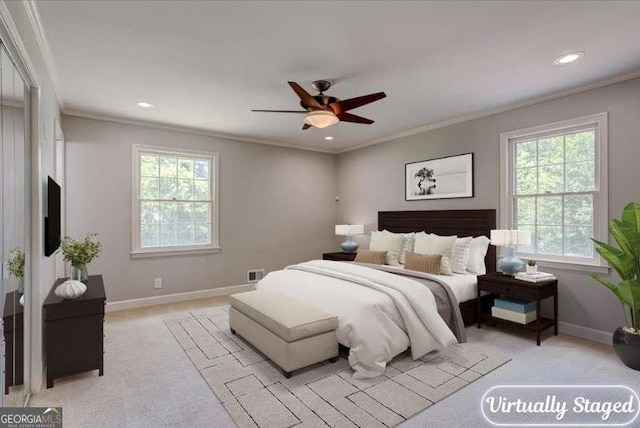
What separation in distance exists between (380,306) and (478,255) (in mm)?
1942

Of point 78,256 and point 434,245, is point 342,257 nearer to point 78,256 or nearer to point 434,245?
point 434,245

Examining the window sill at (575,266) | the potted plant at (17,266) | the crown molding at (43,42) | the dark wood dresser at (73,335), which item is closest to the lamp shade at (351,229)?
the window sill at (575,266)

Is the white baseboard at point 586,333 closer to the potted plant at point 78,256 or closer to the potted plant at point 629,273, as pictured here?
Answer: the potted plant at point 629,273

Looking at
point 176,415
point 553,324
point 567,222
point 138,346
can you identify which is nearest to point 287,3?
point 176,415

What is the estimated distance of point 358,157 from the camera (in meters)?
6.20

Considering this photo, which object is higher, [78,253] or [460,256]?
[78,253]

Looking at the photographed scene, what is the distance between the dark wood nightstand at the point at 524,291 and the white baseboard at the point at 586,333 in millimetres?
151

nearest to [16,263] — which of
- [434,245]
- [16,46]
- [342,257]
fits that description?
[16,46]

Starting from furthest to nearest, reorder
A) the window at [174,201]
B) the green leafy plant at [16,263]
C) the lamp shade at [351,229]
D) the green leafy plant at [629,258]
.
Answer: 1. the lamp shade at [351,229]
2. the window at [174,201]
3. the green leafy plant at [629,258]
4. the green leafy plant at [16,263]

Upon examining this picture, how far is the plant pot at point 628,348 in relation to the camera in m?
2.69

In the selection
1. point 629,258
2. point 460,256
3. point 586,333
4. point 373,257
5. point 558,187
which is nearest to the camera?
point 629,258

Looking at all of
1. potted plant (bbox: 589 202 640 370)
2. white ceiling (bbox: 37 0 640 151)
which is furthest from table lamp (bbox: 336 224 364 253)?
potted plant (bbox: 589 202 640 370)

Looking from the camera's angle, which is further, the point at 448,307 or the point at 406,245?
the point at 406,245

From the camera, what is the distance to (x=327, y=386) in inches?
97.0
